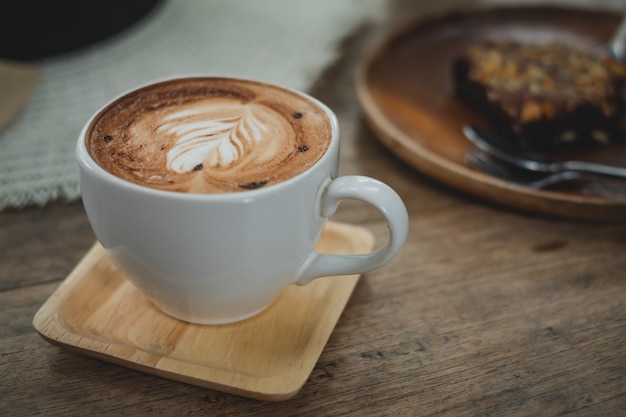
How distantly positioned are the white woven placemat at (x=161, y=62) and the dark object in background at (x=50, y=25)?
0.10ft

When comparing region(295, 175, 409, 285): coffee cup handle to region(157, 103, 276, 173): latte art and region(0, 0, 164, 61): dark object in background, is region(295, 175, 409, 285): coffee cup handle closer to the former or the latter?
region(157, 103, 276, 173): latte art

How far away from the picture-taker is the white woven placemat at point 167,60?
0.98 meters

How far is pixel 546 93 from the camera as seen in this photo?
106cm

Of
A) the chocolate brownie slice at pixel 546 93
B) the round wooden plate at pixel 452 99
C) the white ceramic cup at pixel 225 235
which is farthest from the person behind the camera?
the chocolate brownie slice at pixel 546 93

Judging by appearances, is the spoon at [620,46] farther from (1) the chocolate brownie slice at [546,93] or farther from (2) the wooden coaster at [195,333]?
(2) the wooden coaster at [195,333]

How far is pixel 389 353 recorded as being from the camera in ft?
2.23

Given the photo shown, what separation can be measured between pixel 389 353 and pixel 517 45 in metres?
0.78

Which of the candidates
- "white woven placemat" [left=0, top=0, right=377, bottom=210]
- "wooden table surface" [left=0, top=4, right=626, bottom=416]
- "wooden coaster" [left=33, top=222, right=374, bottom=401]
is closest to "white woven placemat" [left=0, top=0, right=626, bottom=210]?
"white woven placemat" [left=0, top=0, right=377, bottom=210]

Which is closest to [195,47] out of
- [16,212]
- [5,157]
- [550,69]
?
[5,157]

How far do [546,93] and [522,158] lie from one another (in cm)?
16

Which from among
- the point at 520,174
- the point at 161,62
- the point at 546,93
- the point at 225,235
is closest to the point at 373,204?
the point at 225,235

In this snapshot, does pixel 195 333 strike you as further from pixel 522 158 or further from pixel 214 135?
pixel 522 158

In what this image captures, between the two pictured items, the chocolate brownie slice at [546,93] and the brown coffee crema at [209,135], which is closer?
the brown coffee crema at [209,135]

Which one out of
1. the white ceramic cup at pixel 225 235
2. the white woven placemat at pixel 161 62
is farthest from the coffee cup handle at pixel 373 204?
the white woven placemat at pixel 161 62
